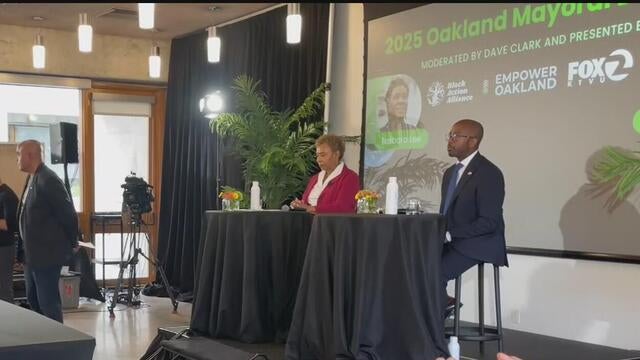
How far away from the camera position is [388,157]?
602cm

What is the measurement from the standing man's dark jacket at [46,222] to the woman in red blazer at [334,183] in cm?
160

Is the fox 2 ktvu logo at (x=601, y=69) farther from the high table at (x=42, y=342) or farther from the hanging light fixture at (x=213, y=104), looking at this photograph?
the hanging light fixture at (x=213, y=104)

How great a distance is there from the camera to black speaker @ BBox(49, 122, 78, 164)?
761 cm

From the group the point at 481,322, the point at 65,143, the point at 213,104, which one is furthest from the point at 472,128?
the point at 65,143

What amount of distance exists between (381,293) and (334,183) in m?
1.34

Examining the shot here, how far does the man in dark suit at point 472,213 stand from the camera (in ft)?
12.0

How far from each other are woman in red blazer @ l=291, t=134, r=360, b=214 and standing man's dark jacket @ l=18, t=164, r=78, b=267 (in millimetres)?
1596

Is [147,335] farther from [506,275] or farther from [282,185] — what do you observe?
[506,275]

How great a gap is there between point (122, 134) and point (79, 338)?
771 cm

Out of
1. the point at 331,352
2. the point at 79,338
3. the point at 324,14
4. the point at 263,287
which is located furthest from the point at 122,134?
the point at 79,338

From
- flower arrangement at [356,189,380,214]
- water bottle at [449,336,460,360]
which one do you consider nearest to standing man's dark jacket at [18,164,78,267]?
flower arrangement at [356,189,380,214]

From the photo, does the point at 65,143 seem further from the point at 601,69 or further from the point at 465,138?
the point at 601,69

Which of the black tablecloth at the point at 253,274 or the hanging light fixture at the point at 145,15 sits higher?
the hanging light fixture at the point at 145,15

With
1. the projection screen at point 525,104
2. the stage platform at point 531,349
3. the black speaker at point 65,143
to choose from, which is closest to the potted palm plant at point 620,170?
the projection screen at point 525,104
